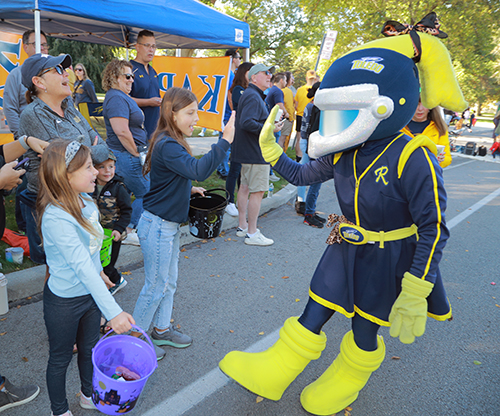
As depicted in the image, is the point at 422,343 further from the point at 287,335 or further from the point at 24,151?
the point at 24,151

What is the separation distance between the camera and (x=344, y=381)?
2445 mm

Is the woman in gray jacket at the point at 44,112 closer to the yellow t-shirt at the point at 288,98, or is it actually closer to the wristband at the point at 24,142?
the wristband at the point at 24,142

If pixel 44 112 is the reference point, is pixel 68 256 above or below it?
below

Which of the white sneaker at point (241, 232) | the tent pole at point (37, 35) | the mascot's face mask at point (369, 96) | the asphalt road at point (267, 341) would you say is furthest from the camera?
the white sneaker at point (241, 232)

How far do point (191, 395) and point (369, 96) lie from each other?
2.14m

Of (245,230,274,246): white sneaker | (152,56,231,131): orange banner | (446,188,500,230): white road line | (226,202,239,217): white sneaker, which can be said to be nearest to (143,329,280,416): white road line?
(245,230,274,246): white sneaker

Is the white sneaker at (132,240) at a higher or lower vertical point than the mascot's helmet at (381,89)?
lower

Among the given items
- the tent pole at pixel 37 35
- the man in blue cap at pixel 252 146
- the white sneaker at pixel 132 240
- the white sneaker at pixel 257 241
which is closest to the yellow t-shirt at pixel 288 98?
the man in blue cap at pixel 252 146

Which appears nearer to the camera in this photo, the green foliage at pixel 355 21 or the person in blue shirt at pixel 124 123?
the person in blue shirt at pixel 124 123

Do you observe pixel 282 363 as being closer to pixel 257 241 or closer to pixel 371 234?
pixel 371 234

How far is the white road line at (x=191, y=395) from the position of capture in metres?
2.41

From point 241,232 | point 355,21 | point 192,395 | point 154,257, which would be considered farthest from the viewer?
point 355,21

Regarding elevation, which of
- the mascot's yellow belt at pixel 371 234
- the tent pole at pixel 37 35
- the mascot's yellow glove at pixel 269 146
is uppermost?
the tent pole at pixel 37 35

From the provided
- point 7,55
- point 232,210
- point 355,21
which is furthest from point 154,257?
point 355,21
